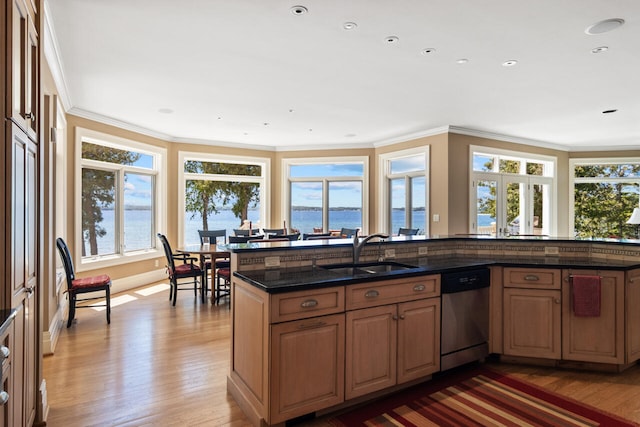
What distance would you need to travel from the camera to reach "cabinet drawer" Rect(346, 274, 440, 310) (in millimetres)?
2387

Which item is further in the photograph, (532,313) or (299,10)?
(532,313)

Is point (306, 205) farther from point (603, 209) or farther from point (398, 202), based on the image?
point (603, 209)

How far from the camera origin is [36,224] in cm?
221

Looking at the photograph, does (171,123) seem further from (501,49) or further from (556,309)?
(556,309)

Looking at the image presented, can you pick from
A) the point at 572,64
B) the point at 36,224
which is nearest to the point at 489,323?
the point at 572,64

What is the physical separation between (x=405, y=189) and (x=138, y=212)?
5105mm

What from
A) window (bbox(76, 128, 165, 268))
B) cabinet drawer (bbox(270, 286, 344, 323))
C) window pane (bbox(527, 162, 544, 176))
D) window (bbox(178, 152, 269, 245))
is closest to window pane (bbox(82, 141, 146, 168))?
window (bbox(76, 128, 165, 268))

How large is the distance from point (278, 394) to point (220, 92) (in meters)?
3.71

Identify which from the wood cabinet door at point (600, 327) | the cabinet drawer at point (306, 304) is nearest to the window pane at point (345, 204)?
the wood cabinet door at point (600, 327)

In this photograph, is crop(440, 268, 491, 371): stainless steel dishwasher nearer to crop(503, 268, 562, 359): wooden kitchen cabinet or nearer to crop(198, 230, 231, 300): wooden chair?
crop(503, 268, 562, 359): wooden kitchen cabinet

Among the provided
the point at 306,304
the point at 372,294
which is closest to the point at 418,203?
the point at 372,294

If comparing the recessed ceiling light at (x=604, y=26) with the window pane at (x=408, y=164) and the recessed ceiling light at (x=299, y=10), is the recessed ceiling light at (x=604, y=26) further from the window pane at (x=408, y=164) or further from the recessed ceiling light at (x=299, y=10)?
the window pane at (x=408, y=164)

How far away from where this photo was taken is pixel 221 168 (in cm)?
805

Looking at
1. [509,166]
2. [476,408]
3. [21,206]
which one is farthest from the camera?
[509,166]
